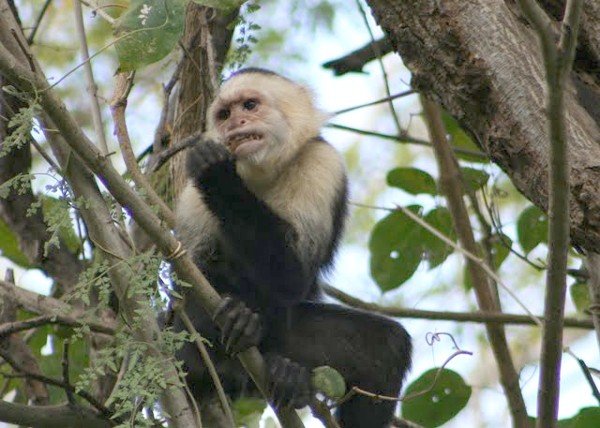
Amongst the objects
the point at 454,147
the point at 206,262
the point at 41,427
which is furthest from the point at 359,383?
the point at 454,147

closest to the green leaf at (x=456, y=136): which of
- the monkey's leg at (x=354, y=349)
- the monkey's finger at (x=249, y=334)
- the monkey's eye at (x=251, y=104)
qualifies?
the monkey's eye at (x=251, y=104)

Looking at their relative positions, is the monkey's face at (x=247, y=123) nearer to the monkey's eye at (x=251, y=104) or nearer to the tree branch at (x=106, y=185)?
the monkey's eye at (x=251, y=104)

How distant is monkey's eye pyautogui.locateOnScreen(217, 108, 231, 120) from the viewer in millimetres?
4695

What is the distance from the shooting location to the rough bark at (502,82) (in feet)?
11.0

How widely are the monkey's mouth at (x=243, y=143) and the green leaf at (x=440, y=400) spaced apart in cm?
129

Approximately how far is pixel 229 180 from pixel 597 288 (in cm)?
157

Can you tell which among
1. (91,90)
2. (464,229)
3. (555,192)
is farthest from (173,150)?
(555,192)

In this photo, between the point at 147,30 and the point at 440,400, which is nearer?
the point at 147,30

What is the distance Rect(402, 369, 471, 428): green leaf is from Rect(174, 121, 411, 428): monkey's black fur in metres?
0.11

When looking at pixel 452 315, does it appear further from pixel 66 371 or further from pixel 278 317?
pixel 66 371

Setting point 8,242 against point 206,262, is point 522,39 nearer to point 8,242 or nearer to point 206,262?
point 206,262

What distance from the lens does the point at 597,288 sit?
13.2 feet

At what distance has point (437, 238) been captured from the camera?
17.2 ft

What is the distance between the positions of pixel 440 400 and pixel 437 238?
108 cm
